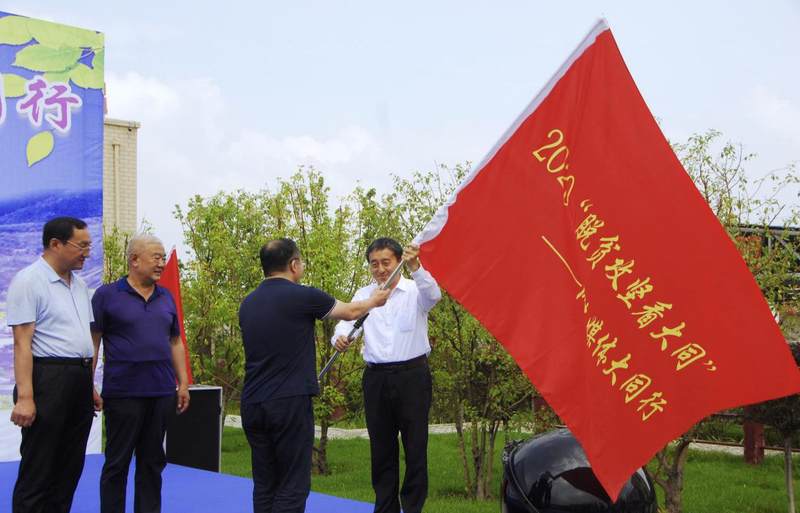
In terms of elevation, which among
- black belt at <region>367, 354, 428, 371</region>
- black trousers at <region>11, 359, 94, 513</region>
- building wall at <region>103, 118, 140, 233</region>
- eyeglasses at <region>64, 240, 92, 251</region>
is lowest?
black trousers at <region>11, 359, 94, 513</region>

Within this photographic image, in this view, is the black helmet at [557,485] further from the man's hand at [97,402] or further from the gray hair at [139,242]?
the man's hand at [97,402]

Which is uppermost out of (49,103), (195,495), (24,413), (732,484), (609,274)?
(49,103)

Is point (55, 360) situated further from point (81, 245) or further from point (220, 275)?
point (220, 275)

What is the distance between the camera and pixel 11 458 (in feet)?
24.9

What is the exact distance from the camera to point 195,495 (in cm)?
587

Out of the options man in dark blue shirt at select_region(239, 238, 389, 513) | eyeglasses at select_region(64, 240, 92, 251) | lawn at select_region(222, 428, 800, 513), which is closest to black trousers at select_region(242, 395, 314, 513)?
man in dark blue shirt at select_region(239, 238, 389, 513)

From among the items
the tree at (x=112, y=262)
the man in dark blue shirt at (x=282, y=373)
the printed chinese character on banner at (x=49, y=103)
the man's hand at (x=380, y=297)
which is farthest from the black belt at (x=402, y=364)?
the tree at (x=112, y=262)

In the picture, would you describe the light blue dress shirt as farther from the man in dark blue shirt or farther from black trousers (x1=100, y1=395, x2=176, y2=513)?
the man in dark blue shirt

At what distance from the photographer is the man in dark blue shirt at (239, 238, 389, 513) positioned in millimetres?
3775

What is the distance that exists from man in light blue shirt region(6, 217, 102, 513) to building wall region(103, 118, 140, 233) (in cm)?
1762

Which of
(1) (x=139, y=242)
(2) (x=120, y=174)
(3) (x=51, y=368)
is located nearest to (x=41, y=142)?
(1) (x=139, y=242)

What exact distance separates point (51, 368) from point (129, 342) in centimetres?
40

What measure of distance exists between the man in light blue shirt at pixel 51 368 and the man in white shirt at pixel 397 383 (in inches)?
48.1

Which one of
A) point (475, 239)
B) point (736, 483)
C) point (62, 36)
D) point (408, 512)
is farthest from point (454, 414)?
point (475, 239)
